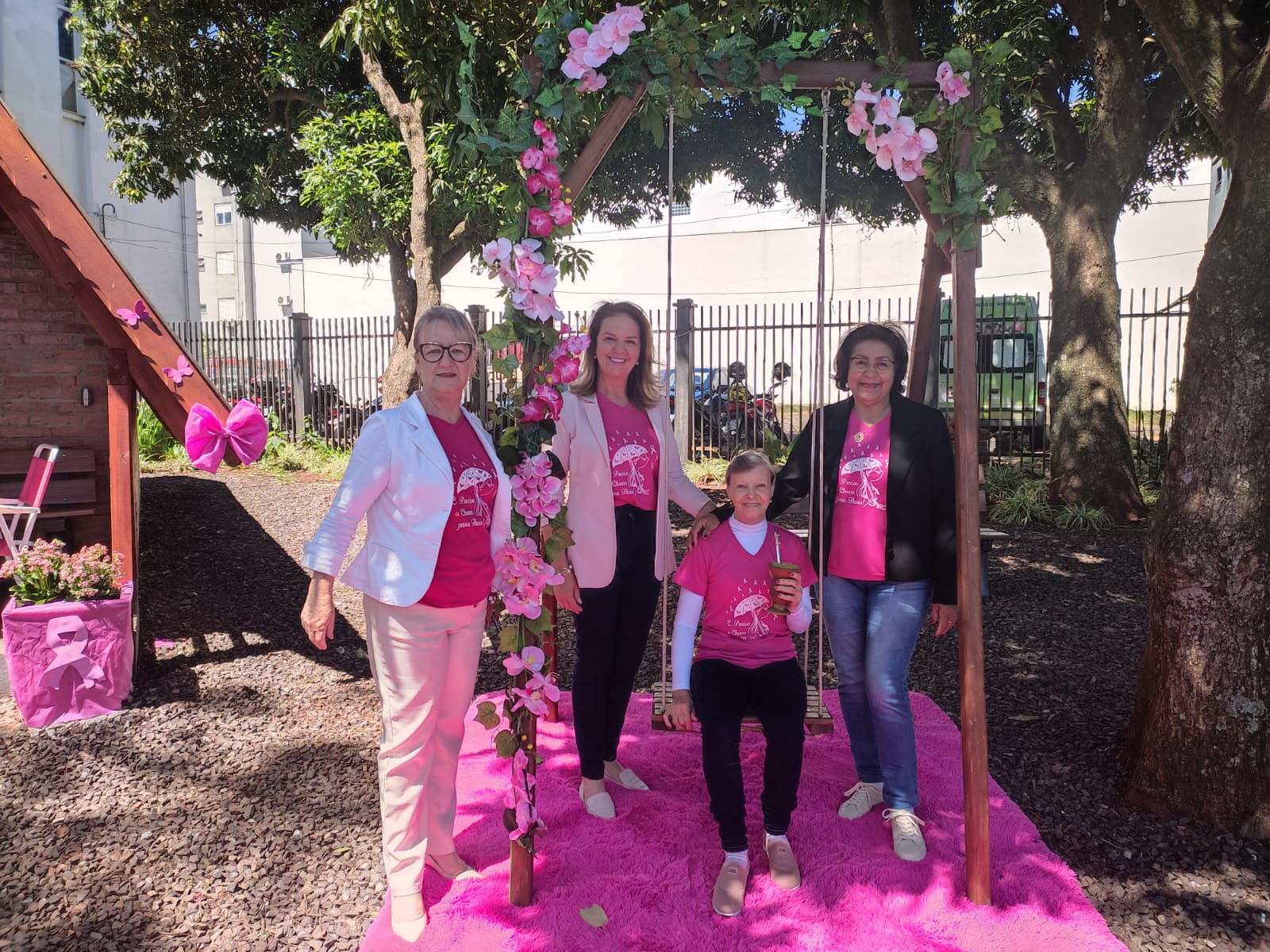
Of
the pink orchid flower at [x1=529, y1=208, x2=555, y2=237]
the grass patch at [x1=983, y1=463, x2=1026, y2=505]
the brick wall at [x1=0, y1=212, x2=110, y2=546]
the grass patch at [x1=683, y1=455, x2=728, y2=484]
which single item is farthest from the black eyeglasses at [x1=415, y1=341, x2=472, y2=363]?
the grass patch at [x1=683, y1=455, x2=728, y2=484]

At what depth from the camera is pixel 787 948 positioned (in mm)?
2629

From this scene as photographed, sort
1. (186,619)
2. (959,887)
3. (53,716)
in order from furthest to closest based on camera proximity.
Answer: (186,619) < (53,716) < (959,887)

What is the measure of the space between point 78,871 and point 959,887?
293 centimetres

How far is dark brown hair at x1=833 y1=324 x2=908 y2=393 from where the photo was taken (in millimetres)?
3176

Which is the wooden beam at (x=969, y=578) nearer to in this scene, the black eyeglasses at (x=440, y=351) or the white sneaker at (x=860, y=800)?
the white sneaker at (x=860, y=800)

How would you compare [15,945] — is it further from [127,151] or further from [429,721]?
[127,151]

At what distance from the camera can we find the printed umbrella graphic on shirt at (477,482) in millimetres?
2756

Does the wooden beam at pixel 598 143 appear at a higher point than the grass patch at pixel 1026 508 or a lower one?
higher

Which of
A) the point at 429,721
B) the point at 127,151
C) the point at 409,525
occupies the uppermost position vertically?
the point at 127,151

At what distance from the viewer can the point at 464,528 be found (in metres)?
2.75

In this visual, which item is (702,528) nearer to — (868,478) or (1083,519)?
(868,478)

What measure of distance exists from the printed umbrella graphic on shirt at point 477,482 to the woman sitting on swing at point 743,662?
713mm

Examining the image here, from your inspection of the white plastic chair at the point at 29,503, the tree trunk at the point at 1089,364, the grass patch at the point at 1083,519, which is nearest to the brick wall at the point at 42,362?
the white plastic chair at the point at 29,503

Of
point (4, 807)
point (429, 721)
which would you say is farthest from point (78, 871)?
point (429, 721)
